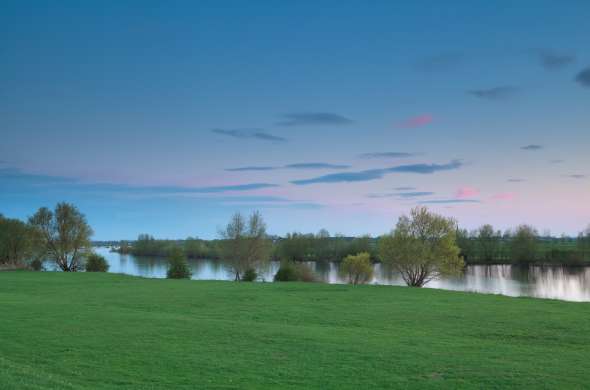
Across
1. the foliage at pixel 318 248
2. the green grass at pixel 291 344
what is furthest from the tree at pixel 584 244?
the green grass at pixel 291 344

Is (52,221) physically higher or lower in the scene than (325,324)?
higher

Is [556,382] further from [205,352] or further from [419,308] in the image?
[419,308]

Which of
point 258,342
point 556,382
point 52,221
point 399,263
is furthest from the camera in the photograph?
point 52,221

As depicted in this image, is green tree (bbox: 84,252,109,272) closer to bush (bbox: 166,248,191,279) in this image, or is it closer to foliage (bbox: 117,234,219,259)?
bush (bbox: 166,248,191,279)

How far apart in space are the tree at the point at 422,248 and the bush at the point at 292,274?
935 cm

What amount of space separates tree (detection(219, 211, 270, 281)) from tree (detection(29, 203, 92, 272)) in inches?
930

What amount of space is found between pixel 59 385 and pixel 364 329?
1229 cm

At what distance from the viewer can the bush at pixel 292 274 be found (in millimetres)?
48938

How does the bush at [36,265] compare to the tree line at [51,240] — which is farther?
the tree line at [51,240]

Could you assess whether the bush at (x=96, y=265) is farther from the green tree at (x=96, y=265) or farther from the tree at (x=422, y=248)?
the tree at (x=422, y=248)

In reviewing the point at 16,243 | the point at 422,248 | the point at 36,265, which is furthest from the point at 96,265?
the point at 422,248

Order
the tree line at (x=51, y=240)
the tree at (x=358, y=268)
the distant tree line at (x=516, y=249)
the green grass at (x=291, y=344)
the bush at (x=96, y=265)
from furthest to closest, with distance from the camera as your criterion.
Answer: the distant tree line at (x=516, y=249) → the tree line at (x=51, y=240) → the bush at (x=96, y=265) → the tree at (x=358, y=268) → the green grass at (x=291, y=344)

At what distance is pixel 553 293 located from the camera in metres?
55.3

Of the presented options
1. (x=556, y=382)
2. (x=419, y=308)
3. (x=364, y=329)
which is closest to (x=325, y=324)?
(x=364, y=329)
